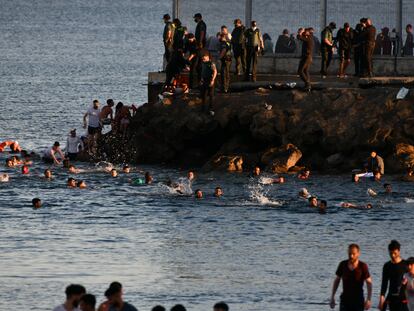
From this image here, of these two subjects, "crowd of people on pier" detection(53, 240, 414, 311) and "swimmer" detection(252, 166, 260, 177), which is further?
"swimmer" detection(252, 166, 260, 177)

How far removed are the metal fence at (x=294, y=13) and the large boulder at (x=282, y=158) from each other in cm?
562


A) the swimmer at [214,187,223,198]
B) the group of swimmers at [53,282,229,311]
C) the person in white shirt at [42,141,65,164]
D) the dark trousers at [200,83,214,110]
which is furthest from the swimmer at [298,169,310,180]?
the group of swimmers at [53,282,229,311]

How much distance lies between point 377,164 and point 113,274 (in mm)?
15029

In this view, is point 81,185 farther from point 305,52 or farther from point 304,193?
point 305,52

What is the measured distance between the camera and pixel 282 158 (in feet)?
168

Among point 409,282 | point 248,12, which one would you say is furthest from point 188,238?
point 409,282

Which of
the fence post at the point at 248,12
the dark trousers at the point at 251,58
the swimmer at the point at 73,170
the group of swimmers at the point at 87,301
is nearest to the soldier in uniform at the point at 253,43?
the dark trousers at the point at 251,58

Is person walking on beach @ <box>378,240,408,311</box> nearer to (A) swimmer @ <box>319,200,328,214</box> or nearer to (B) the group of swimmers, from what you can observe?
(B) the group of swimmers

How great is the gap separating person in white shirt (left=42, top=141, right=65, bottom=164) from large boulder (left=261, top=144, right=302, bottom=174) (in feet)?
28.0

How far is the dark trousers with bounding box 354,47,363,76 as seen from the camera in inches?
2084

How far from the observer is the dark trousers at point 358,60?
174 feet

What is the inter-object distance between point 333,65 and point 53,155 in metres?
10.2

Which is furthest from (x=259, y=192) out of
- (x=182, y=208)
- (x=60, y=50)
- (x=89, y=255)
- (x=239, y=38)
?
(x=60, y=50)

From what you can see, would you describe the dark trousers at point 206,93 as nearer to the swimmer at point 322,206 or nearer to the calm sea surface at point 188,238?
the calm sea surface at point 188,238
